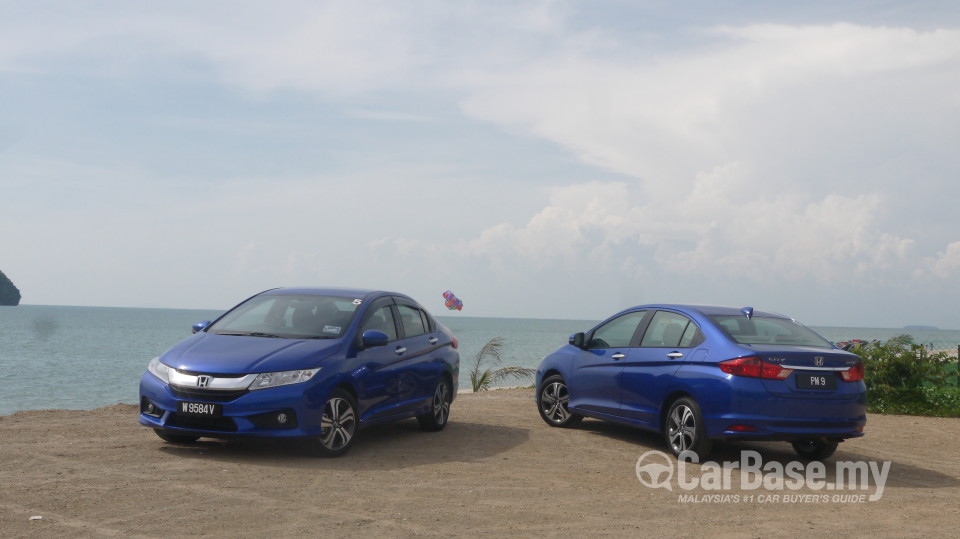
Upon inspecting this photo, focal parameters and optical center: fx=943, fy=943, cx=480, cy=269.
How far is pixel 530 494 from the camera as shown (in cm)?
781

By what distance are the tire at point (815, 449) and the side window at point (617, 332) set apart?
2.18 meters

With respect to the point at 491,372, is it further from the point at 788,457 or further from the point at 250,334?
the point at 250,334

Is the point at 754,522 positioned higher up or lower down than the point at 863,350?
lower down

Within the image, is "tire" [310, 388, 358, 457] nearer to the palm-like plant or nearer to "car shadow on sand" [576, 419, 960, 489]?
"car shadow on sand" [576, 419, 960, 489]

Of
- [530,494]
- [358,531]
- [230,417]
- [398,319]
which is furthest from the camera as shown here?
[398,319]

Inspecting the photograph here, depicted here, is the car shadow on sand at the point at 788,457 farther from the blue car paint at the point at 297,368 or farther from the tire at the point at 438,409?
the blue car paint at the point at 297,368

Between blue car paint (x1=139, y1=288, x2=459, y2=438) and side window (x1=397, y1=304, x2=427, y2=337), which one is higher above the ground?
side window (x1=397, y1=304, x2=427, y2=337)

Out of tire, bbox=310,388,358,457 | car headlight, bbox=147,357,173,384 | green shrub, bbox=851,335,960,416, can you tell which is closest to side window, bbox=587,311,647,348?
tire, bbox=310,388,358,457

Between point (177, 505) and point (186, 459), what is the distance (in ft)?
6.68

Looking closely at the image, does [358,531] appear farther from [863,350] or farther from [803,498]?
[863,350]

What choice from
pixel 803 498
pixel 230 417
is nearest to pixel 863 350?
pixel 803 498

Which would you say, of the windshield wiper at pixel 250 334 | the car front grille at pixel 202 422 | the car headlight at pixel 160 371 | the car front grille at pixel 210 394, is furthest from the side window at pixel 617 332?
the car headlight at pixel 160 371

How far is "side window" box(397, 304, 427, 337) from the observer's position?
35.9 feet

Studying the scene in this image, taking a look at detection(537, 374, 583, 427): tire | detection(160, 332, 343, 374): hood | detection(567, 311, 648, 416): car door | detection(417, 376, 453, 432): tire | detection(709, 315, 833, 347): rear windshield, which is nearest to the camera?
detection(160, 332, 343, 374): hood
